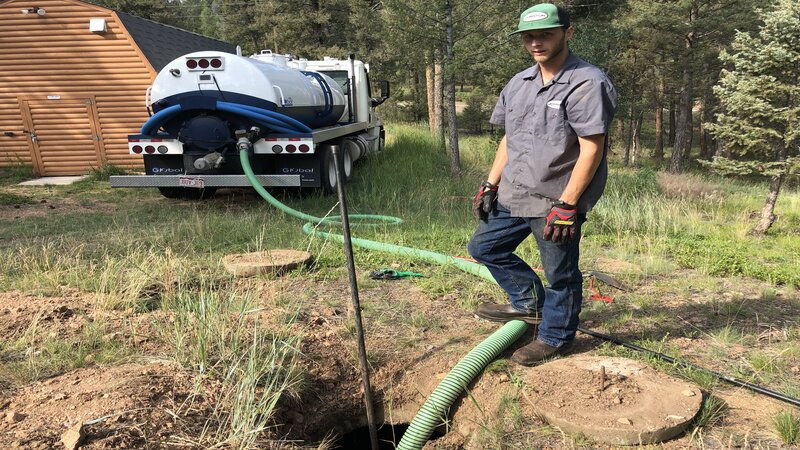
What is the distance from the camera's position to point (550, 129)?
2.51 metres

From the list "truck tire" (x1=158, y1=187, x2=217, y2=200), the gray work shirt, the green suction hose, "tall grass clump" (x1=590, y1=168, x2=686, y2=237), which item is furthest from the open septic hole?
"truck tire" (x1=158, y1=187, x2=217, y2=200)

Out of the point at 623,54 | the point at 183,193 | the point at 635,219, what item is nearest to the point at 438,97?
the point at 183,193

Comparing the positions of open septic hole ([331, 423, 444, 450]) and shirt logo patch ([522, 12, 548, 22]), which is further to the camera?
open septic hole ([331, 423, 444, 450])

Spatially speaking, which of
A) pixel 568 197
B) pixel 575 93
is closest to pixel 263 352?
pixel 568 197

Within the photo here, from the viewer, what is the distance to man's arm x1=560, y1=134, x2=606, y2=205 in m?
2.39

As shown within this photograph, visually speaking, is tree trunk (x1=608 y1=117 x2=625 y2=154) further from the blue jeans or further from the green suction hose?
the green suction hose

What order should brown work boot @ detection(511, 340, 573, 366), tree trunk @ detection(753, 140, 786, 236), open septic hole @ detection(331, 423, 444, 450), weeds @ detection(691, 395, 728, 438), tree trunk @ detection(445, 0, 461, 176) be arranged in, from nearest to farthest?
weeds @ detection(691, 395, 728, 438) < brown work boot @ detection(511, 340, 573, 366) < open septic hole @ detection(331, 423, 444, 450) < tree trunk @ detection(753, 140, 786, 236) < tree trunk @ detection(445, 0, 461, 176)

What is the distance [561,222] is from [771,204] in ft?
18.5

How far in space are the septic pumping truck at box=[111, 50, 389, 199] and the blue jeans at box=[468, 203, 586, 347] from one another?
4226 mm

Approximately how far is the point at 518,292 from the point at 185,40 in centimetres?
1610

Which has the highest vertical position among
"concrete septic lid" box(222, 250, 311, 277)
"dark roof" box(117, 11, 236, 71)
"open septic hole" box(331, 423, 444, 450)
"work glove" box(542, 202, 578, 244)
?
"dark roof" box(117, 11, 236, 71)

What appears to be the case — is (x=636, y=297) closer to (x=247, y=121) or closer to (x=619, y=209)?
(x=619, y=209)

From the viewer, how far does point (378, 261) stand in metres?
4.81

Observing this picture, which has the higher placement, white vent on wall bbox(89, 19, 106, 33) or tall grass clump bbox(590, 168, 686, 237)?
white vent on wall bbox(89, 19, 106, 33)
